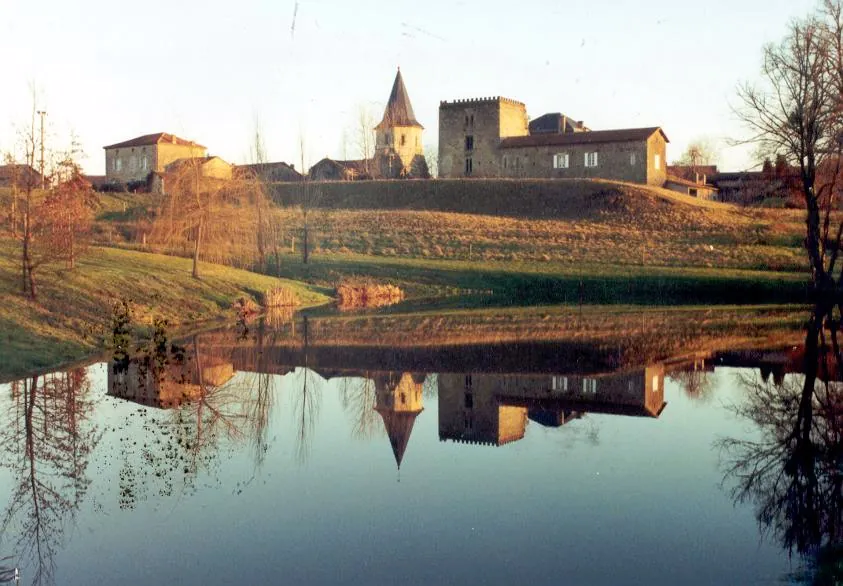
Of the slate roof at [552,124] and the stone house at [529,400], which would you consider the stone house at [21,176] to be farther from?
the slate roof at [552,124]

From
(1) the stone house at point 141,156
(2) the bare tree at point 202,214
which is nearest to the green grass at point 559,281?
(2) the bare tree at point 202,214

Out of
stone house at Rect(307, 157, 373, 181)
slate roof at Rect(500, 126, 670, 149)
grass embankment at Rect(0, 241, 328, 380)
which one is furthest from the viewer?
stone house at Rect(307, 157, 373, 181)

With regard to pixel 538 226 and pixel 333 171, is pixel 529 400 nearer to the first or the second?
pixel 538 226

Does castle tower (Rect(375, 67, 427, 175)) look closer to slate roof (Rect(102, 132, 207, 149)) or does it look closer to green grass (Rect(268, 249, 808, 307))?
slate roof (Rect(102, 132, 207, 149))

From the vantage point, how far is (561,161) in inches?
3034

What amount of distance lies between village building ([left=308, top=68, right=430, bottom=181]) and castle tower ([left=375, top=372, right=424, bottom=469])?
233 ft

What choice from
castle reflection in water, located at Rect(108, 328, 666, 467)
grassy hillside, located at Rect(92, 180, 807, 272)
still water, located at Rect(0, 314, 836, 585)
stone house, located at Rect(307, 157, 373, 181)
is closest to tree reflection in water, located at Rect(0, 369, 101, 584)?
still water, located at Rect(0, 314, 836, 585)

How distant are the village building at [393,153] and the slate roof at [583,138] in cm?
1272

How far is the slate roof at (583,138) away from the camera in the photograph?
241 feet

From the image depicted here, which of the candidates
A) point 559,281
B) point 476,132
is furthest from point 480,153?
point 559,281

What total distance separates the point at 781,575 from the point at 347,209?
65.3 metres

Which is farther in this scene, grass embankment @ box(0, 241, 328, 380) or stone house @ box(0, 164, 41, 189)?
stone house @ box(0, 164, 41, 189)

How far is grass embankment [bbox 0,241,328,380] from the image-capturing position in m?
20.1

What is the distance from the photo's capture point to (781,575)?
7.85m
